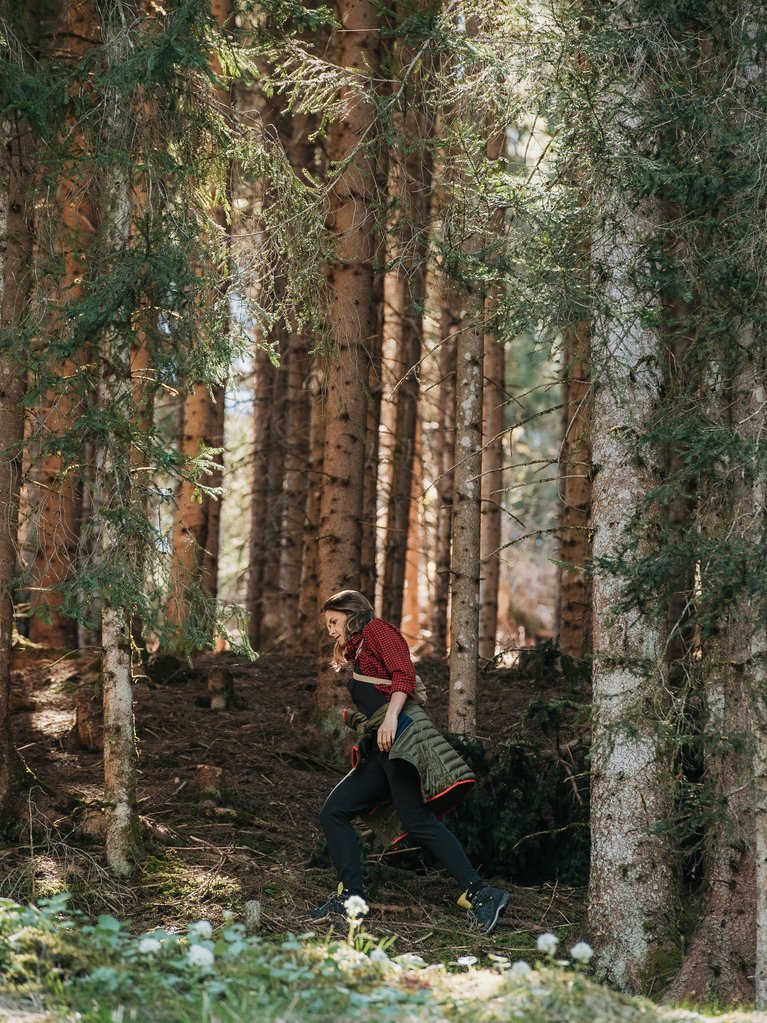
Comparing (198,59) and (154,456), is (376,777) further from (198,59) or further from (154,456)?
(198,59)

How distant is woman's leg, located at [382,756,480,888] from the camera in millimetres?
6793

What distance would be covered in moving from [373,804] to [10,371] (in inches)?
156

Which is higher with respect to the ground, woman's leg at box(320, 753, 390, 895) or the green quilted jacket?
the green quilted jacket

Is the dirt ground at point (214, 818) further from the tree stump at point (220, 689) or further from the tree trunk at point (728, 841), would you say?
the tree trunk at point (728, 841)

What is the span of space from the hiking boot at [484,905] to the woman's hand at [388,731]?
103 centimetres

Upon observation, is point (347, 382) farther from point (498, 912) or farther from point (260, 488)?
point (260, 488)

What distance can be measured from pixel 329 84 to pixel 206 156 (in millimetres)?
1091

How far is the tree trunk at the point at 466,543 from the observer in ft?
29.5

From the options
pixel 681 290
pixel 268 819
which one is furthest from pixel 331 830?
pixel 681 290

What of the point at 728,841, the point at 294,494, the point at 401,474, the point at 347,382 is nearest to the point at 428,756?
the point at 728,841

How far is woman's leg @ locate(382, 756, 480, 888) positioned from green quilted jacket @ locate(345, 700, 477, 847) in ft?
0.29

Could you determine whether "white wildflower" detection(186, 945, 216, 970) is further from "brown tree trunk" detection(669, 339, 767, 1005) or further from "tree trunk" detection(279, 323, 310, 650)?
"tree trunk" detection(279, 323, 310, 650)

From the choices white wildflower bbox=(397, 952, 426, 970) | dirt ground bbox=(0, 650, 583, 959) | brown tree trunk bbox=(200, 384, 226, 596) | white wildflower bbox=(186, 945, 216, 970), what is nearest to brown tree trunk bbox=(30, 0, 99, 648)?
dirt ground bbox=(0, 650, 583, 959)

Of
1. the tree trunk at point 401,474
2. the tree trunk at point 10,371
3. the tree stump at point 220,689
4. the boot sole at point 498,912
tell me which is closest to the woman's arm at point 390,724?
the boot sole at point 498,912
